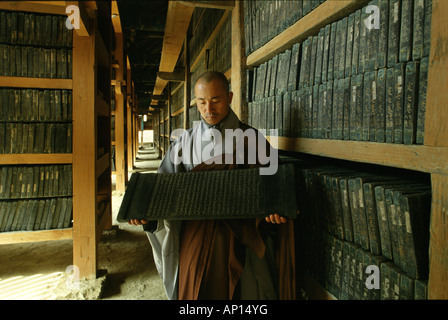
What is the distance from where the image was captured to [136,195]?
52.3 inches

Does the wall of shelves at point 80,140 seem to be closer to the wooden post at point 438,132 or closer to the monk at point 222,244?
the monk at point 222,244

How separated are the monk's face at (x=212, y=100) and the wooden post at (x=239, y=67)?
709 millimetres

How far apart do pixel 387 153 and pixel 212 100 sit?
866mm

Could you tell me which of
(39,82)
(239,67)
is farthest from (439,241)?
(39,82)

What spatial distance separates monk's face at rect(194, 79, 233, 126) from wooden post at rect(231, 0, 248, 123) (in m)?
0.71

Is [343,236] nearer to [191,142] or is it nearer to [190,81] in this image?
[191,142]

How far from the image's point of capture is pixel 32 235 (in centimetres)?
238

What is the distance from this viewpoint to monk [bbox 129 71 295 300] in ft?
4.88

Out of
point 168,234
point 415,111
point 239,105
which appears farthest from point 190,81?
point 415,111

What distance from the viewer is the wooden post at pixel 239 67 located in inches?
91.6

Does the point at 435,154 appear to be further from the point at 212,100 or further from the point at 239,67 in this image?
the point at 239,67

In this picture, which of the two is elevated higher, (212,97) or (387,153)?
(212,97)

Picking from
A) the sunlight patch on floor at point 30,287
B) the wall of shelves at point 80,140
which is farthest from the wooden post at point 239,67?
the sunlight patch on floor at point 30,287

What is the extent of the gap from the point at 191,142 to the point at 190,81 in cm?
408
